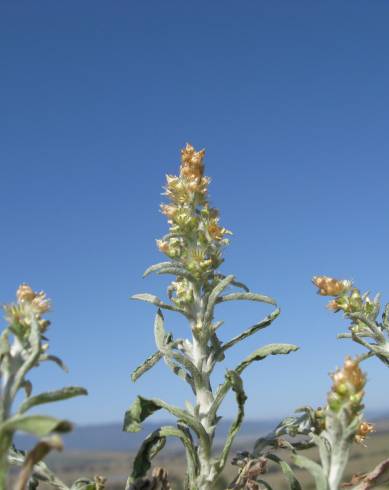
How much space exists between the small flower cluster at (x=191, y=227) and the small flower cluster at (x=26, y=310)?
1207 mm

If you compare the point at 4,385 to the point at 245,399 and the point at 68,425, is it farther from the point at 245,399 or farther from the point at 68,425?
the point at 245,399

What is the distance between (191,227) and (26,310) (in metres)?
1.60

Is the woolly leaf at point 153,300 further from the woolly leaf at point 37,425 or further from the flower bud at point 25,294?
the woolly leaf at point 37,425

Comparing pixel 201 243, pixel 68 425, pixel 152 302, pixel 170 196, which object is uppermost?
pixel 170 196

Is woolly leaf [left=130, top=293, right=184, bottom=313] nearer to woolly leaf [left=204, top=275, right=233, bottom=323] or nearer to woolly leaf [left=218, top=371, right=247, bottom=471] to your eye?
woolly leaf [left=204, top=275, right=233, bottom=323]

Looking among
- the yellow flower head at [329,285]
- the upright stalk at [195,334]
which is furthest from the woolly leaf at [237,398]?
the yellow flower head at [329,285]

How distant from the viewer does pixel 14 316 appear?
254 centimetres

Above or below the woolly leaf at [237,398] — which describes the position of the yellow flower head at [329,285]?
above

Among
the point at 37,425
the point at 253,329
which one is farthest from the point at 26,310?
the point at 253,329

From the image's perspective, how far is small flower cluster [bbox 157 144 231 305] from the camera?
370 centimetres

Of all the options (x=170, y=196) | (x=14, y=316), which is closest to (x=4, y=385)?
(x=14, y=316)

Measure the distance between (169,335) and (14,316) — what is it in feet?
5.13

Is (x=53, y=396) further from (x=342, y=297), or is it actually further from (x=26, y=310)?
(x=342, y=297)

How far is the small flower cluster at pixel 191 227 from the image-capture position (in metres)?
3.70
